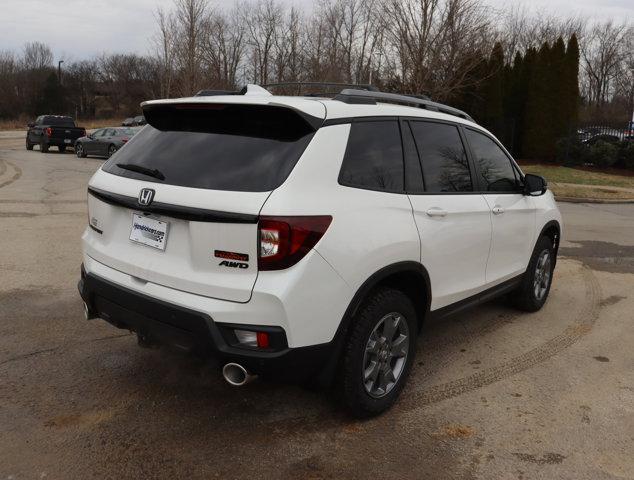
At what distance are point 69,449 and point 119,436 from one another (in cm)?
25

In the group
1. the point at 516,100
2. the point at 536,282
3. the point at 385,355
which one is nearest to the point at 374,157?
the point at 385,355

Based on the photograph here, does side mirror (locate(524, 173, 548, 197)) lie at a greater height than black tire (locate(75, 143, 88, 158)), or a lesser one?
greater

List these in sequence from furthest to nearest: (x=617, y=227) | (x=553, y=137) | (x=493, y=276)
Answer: (x=553, y=137) → (x=617, y=227) → (x=493, y=276)

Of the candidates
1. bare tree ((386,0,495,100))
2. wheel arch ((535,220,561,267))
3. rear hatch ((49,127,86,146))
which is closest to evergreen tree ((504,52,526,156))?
bare tree ((386,0,495,100))

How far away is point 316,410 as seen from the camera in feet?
11.4

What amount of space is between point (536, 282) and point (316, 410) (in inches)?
114

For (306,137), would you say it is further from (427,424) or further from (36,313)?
(36,313)

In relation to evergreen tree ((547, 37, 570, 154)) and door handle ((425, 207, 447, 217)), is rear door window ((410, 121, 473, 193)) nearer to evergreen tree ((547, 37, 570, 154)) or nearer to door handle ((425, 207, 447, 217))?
door handle ((425, 207, 447, 217))

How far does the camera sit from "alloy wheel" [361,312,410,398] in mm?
3295

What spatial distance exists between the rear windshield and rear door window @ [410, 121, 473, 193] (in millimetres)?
1057

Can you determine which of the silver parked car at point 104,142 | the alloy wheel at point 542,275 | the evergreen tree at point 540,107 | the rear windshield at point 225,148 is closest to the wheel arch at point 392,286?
the rear windshield at point 225,148

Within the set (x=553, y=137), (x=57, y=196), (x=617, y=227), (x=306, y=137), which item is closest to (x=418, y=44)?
(x=553, y=137)

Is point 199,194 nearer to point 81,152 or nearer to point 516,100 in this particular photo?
point 81,152

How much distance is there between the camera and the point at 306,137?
295 centimetres
